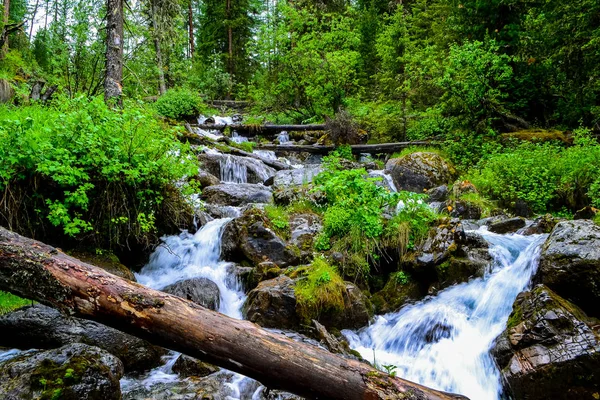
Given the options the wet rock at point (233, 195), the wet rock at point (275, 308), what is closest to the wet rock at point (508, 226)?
the wet rock at point (275, 308)

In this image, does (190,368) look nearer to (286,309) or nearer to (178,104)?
(286,309)

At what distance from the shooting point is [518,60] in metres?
14.7

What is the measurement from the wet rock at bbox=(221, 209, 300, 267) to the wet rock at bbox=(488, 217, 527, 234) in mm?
4592

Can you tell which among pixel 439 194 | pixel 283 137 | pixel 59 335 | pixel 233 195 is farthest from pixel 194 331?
pixel 283 137

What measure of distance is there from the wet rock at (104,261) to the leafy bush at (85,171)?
0.22 meters

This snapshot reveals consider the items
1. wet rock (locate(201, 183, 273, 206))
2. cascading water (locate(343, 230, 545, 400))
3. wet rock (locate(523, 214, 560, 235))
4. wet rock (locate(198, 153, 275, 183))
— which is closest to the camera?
cascading water (locate(343, 230, 545, 400))

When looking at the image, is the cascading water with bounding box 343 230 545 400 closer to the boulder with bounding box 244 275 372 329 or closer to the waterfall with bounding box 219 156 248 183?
the boulder with bounding box 244 275 372 329

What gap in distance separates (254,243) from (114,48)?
592 cm

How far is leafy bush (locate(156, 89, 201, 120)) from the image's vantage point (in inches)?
826

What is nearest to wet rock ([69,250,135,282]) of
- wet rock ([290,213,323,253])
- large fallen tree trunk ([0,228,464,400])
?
large fallen tree trunk ([0,228,464,400])

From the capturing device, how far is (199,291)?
263 inches

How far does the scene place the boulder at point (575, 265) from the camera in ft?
16.4

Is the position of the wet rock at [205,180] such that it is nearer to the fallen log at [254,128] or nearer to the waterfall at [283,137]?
the waterfall at [283,137]

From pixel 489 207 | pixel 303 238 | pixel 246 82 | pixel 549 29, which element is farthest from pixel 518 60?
pixel 246 82
